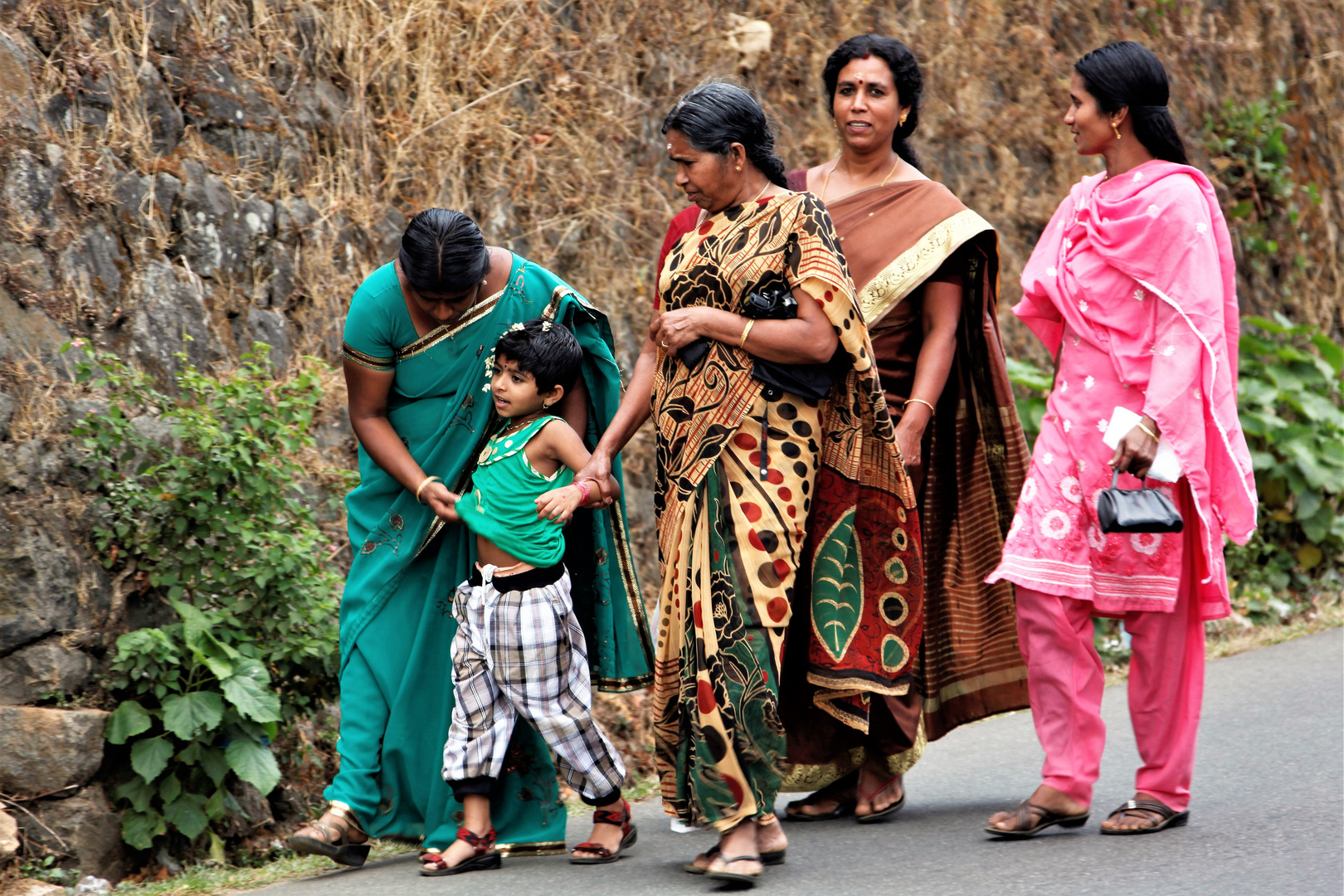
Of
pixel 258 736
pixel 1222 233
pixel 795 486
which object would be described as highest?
pixel 1222 233

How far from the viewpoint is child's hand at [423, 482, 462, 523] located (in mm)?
4062

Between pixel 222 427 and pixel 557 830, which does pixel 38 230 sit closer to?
pixel 222 427

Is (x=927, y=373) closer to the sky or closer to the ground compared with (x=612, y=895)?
closer to the sky

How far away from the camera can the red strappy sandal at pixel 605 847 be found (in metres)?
4.05

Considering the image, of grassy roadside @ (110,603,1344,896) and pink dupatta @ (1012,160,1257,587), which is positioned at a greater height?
pink dupatta @ (1012,160,1257,587)

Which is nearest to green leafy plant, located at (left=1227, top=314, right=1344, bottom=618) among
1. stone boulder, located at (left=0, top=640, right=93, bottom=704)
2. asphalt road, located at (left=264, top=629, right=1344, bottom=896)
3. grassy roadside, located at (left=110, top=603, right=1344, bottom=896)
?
asphalt road, located at (left=264, top=629, right=1344, bottom=896)

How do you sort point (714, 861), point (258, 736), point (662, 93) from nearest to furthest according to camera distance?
point (714, 861), point (258, 736), point (662, 93)

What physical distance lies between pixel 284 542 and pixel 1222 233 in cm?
305

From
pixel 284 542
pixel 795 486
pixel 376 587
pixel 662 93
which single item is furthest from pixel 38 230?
Answer: pixel 662 93

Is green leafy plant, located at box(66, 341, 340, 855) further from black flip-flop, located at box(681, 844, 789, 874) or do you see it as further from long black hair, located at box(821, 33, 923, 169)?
long black hair, located at box(821, 33, 923, 169)

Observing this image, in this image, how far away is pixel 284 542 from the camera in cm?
455

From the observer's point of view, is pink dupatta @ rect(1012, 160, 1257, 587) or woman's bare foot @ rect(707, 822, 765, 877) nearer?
woman's bare foot @ rect(707, 822, 765, 877)

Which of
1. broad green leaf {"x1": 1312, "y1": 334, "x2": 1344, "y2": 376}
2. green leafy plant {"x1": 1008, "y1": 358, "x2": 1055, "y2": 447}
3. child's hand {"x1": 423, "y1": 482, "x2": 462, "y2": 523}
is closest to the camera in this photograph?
child's hand {"x1": 423, "y1": 482, "x2": 462, "y2": 523}

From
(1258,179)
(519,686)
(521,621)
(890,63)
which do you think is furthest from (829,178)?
(1258,179)
